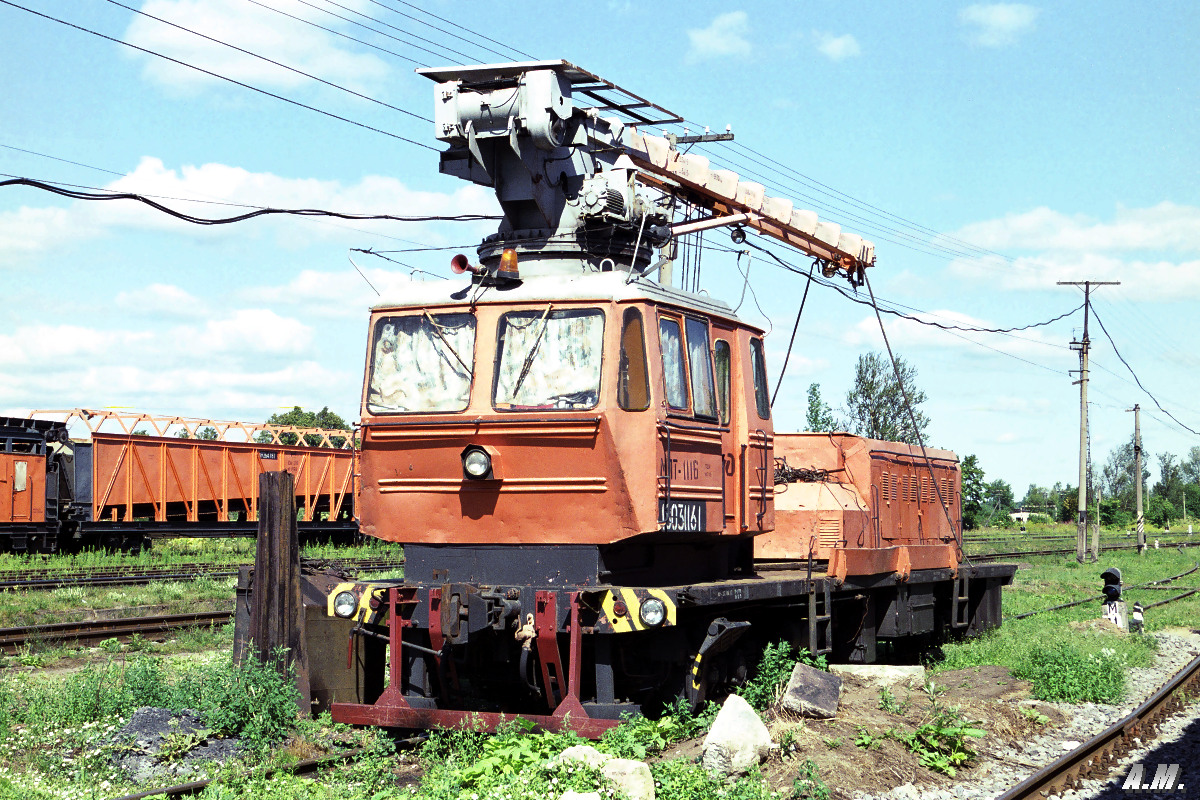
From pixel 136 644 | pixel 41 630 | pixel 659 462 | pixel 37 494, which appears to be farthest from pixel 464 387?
pixel 37 494

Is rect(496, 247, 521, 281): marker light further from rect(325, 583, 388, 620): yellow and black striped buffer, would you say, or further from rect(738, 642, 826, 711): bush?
rect(738, 642, 826, 711): bush

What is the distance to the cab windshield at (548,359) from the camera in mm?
8953

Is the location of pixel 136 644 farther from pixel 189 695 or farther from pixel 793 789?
pixel 793 789

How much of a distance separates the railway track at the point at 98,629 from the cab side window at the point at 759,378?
9.19m

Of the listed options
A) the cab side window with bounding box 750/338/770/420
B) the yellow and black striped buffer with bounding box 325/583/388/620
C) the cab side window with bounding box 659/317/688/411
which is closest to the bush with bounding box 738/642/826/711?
the cab side window with bounding box 750/338/770/420

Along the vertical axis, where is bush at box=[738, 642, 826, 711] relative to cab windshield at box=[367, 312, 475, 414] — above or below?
below

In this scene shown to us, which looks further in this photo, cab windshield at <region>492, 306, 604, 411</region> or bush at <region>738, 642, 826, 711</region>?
bush at <region>738, 642, 826, 711</region>

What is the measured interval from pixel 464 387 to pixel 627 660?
2.50 m

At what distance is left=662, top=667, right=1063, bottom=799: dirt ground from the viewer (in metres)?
8.41

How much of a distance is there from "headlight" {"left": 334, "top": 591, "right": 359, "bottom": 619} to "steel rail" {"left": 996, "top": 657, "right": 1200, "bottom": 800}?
4.95m

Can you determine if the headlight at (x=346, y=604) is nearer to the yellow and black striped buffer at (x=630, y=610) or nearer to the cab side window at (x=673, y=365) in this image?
the yellow and black striped buffer at (x=630, y=610)

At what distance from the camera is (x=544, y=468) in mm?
8984

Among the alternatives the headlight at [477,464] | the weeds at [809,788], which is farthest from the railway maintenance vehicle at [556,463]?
the weeds at [809,788]

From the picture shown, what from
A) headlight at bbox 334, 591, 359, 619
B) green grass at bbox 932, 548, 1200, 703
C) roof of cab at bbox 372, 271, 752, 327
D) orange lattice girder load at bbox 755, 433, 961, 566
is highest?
roof of cab at bbox 372, 271, 752, 327
